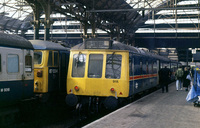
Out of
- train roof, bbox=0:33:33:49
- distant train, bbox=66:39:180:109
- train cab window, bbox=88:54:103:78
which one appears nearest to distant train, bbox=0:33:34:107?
train roof, bbox=0:33:33:49

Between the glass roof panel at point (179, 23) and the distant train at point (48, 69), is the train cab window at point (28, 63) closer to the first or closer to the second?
the distant train at point (48, 69)

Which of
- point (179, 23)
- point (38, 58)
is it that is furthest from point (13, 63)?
point (179, 23)

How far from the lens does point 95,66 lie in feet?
40.0

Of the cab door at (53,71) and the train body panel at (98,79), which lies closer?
the train body panel at (98,79)

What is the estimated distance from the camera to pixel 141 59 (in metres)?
15.6

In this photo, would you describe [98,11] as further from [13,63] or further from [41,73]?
[13,63]

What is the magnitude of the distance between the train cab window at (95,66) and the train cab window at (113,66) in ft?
Answer: 0.93

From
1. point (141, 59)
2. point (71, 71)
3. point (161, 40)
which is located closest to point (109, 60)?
point (71, 71)

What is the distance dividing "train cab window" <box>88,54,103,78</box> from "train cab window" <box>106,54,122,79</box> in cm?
28

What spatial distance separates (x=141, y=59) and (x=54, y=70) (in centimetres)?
467

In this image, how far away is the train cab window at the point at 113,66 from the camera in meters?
12.0

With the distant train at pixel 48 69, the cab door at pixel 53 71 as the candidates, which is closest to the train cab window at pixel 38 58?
the distant train at pixel 48 69

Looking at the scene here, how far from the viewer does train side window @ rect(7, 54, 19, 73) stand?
31.6 ft

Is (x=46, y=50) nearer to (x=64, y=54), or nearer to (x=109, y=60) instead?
→ (x=64, y=54)
